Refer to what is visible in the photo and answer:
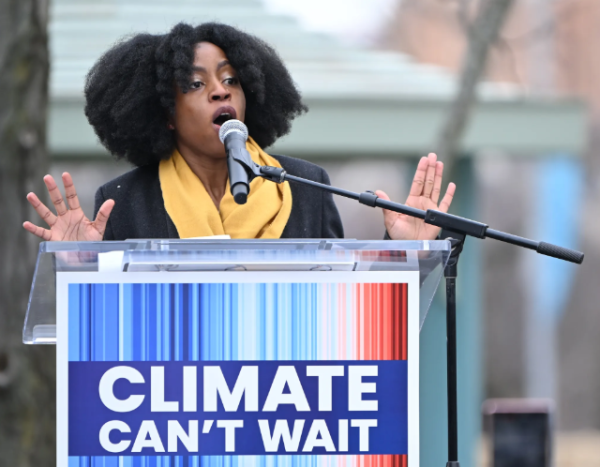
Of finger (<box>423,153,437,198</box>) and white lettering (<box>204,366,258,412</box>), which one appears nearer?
white lettering (<box>204,366,258,412</box>)

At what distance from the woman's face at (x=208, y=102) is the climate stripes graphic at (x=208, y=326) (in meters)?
0.82

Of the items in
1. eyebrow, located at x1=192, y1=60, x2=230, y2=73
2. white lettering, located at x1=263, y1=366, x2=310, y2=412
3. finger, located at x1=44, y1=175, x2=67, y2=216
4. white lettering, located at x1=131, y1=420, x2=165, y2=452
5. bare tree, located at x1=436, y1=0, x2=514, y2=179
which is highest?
bare tree, located at x1=436, y1=0, x2=514, y2=179

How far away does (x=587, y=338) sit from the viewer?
875 inches

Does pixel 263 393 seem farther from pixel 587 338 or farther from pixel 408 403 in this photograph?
pixel 587 338

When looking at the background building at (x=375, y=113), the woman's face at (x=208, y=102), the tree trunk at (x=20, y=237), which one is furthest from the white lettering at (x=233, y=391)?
the background building at (x=375, y=113)

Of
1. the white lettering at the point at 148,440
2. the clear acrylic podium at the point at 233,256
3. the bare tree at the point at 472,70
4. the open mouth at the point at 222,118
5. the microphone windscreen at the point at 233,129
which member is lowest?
the white lettering at the point at 148,440

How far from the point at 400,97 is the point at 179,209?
401 centimetres

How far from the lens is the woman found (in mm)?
2762

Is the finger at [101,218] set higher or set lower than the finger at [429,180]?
lower

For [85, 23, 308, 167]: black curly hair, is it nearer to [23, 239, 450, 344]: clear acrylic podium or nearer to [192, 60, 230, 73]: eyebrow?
[192, 60, 230, 73]: eyebrow

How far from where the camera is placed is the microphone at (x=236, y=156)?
2209 millimetres

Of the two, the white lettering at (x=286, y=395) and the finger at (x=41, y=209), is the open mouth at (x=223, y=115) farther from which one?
the white lettering at (x=286, y=395)

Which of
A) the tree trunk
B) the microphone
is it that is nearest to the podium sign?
the microphone

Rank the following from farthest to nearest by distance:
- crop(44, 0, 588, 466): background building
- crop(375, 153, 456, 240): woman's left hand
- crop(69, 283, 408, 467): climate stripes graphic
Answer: crop(44, 0, 588, 466): background building < crop(375, 153, 456, 240): woman's left hand < crop(69, 283, 408, 467): climate stripes graphic
